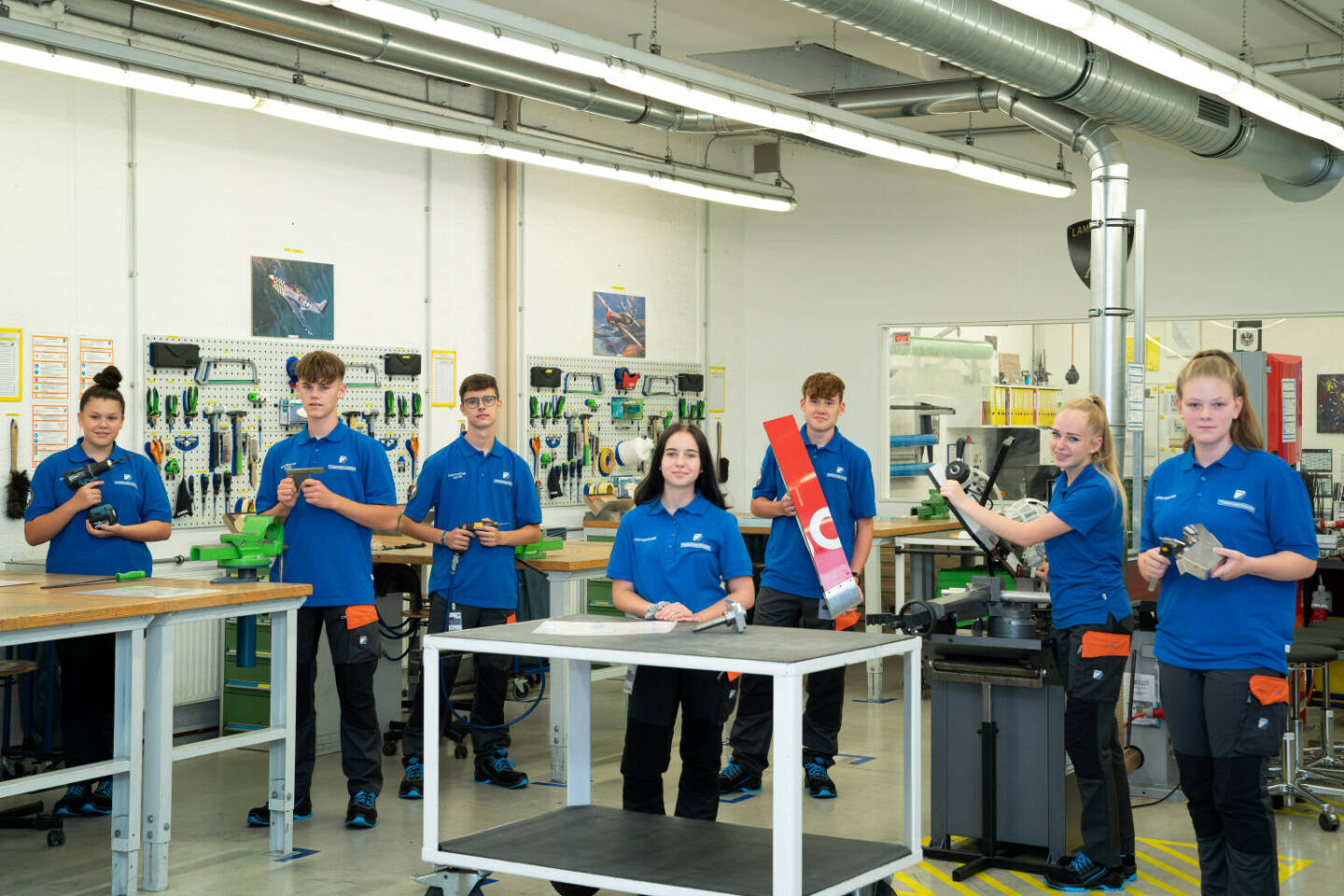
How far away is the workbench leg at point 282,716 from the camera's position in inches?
167

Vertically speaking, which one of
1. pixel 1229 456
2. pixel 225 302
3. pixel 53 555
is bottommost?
pixel 53 555

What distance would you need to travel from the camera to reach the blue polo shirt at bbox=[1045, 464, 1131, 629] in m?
3.79

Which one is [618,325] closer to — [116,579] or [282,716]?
[116,579]

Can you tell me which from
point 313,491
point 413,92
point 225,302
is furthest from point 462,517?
point 413,92

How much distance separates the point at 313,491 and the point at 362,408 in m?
2.73

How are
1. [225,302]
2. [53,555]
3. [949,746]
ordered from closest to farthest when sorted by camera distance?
[949,746]
[53,555]
[225,302]

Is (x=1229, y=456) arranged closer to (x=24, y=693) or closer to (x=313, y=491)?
(x=313, y=491)

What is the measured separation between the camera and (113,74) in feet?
16.6

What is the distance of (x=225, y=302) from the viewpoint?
21.4 ft

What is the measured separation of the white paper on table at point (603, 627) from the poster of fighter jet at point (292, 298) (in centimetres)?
373

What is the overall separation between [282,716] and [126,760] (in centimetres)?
55

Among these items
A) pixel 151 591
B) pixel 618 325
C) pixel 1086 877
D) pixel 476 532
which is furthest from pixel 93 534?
pixel 618 325

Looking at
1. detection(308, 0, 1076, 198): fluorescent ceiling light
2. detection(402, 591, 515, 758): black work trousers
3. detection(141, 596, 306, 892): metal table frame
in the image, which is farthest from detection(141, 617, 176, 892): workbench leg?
detection(308, 0, 1076, 198): fluorescent ceiling light

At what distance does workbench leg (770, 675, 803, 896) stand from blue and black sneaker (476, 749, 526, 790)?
2.58 metres
